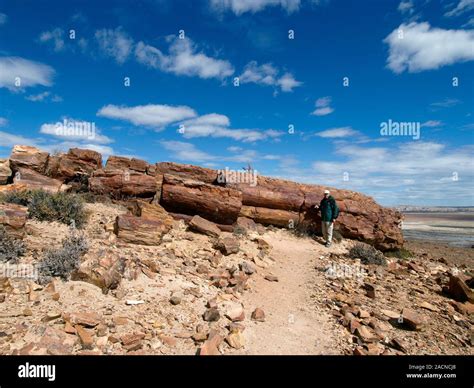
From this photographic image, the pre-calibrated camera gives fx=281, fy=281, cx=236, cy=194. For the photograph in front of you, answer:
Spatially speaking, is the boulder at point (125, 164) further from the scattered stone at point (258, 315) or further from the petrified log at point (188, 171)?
the scattered stone at point (258, 315)

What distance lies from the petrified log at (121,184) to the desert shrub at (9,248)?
21.8 ft

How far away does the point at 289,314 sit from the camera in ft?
24.7

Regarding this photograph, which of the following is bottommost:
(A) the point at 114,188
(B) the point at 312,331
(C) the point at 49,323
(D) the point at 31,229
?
(B) the point at 312,331

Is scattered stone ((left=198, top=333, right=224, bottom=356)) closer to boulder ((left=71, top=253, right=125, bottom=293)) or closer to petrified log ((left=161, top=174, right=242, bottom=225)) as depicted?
boulder ((left=71, top=253, right=125, bottom=293))

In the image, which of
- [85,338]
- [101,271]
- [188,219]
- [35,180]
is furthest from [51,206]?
[85,338]

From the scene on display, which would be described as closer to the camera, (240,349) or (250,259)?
(240,349)

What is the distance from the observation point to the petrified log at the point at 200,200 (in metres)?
14.0

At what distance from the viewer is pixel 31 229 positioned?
8.87m

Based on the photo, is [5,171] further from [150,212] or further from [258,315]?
[258,315]
